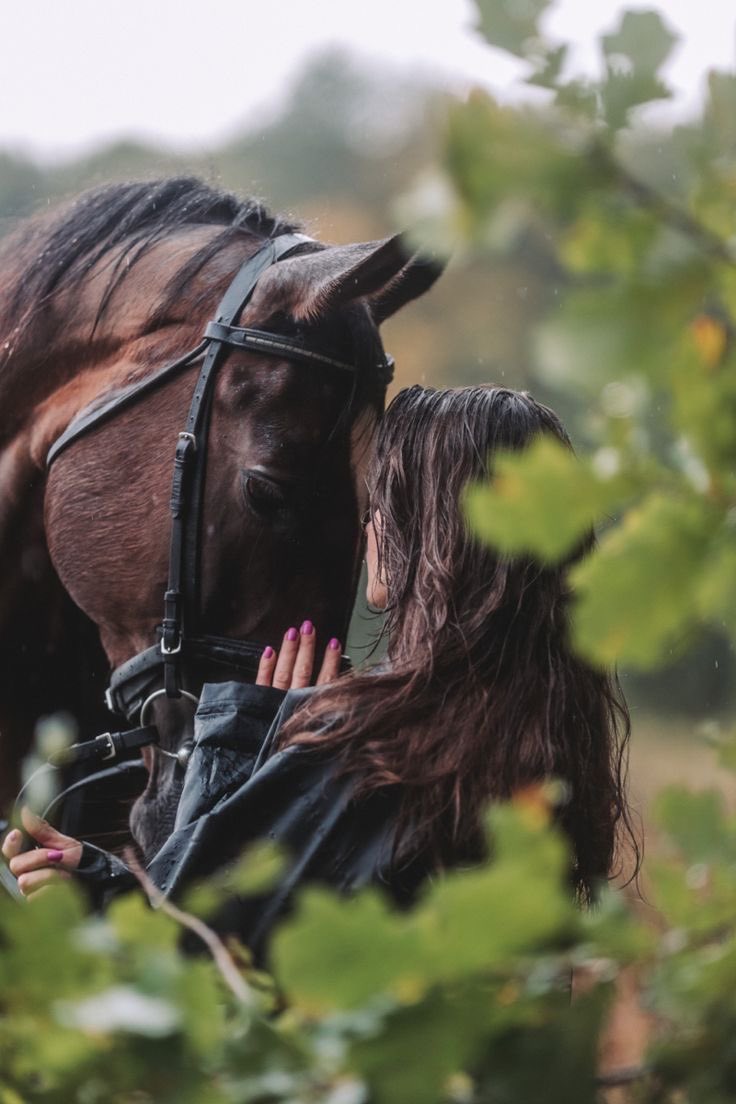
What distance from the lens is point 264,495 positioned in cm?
201

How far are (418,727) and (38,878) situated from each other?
0.48 meters

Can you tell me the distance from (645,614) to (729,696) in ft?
38.0

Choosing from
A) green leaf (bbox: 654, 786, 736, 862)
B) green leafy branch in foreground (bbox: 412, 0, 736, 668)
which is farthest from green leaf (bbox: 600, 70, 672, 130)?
green leaf (bbox: 654, 786, 736, 862)

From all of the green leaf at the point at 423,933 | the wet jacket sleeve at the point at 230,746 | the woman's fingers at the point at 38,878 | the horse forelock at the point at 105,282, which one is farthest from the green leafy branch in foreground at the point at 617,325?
the horse forelock at the point at 105,282

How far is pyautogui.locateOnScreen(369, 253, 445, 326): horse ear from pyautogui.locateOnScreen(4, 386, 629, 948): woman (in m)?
0.28

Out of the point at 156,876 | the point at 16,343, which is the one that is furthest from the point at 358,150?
the point at 156,876

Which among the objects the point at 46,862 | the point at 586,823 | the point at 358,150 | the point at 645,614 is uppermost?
the point at 645,614

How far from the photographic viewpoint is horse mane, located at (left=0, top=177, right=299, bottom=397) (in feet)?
7.29

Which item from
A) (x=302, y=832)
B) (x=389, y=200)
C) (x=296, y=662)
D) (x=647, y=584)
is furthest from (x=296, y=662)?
(x=389, y=200)

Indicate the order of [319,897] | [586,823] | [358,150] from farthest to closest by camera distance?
1. [358,150]
2. [586,823]
3. [319,897]

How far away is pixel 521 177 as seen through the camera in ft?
1.40

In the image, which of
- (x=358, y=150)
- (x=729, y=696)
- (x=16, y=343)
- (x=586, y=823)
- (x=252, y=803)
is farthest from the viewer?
(x=358, y=150)

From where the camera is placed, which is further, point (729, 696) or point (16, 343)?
point (729, 696)

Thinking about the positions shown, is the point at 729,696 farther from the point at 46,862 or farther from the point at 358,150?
the point at 46,862
